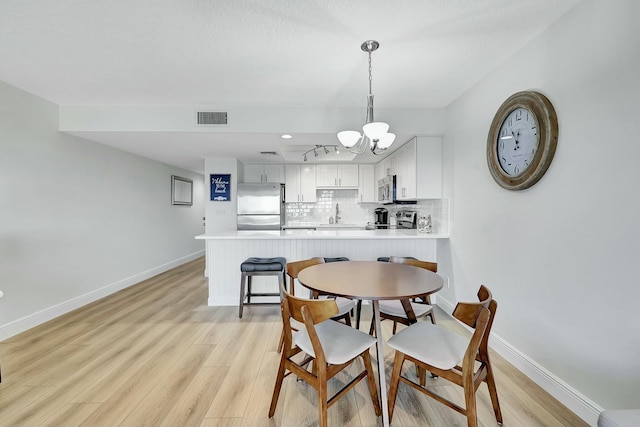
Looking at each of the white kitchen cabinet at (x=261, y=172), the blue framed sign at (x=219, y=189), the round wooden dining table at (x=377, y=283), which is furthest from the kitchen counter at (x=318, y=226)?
the round wooden dining table at (x=377, y=283)

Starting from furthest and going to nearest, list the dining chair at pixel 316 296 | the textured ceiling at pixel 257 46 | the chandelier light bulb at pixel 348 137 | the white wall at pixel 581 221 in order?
the chandelier light bulb at pixel 348 137
the dining chair at pixel 316 296
the textured ceiling at pixel 257 46
the white wall at pixel 581 221

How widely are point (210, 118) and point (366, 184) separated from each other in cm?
339

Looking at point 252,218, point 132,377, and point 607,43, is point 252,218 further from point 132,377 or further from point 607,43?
point 607,43

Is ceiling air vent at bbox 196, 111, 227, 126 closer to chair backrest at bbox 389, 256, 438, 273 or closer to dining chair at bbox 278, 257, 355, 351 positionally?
dining chair at bbox 278, 257, 355, 351

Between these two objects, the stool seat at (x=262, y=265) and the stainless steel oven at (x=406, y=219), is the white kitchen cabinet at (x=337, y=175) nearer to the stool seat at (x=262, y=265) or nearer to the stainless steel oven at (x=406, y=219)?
the stainless steel oven at (x=406, y=219)

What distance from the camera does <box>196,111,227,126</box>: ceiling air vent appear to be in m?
3.14

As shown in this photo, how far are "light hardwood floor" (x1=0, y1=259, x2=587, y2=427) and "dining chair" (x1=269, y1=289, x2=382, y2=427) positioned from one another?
0.85 feet

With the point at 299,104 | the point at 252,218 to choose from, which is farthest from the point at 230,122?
the point at 252,218

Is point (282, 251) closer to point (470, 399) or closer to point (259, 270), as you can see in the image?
point (259, 270)

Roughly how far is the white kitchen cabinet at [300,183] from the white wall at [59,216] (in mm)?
2559

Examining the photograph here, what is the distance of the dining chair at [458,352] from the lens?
1264mm

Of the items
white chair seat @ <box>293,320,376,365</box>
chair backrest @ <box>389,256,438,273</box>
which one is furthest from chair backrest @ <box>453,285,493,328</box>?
chair backrest @ <box>389,256,438,273</box>

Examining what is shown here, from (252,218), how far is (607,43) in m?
4.61

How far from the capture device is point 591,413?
152 centimetres
